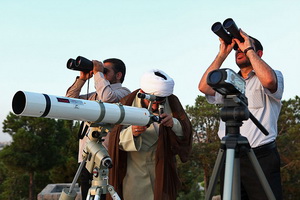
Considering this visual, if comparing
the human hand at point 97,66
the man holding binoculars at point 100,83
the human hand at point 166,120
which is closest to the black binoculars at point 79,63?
the man holding binoculars at point 100,83

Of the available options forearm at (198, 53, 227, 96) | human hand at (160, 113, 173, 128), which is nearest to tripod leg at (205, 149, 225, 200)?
human hand at (160, 113, 173, 128)

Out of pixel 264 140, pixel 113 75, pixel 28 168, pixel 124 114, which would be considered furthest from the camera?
pixel 28 168

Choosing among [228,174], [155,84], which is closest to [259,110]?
[155,84]

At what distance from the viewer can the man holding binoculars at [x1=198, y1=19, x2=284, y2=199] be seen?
2.31 m

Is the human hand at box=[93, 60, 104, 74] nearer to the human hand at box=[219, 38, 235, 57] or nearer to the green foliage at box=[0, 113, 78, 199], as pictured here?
the human hand at box=[219, 38, 235, 57]

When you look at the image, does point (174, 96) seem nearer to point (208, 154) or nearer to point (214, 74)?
point (214, 74)

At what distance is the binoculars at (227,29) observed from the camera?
232cm

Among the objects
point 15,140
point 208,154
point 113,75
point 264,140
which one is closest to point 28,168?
point 15,140

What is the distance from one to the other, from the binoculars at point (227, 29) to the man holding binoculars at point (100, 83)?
46.6 inches

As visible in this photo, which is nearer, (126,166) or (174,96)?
(126,166)

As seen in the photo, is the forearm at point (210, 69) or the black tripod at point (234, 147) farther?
the forearm at point (210, 69)

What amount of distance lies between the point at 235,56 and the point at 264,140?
2.23 ft

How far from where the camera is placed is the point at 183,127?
2699 millimetres

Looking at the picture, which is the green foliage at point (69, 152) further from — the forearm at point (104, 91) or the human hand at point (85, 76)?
the forearm at point (104, 91)
